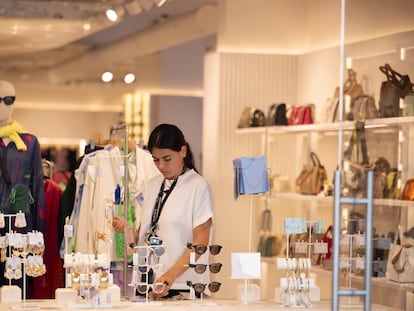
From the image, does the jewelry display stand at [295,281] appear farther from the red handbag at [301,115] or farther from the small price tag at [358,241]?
the red handbag at [301,115]

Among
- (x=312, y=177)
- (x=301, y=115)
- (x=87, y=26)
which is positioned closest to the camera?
(x=312, y=177)

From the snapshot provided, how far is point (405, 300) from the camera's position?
5.80 meters

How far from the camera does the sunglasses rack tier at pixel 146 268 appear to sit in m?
4.98

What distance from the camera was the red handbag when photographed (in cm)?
874

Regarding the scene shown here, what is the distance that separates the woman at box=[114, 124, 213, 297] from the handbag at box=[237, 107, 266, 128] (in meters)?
3.88

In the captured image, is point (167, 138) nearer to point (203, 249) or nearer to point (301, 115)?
point (203, 249)

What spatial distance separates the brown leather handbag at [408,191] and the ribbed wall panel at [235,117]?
3.14m

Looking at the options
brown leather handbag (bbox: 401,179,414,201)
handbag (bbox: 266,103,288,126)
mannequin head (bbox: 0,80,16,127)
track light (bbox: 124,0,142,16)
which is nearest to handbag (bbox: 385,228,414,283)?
brown leather handbag (bbox: 401,179,414,201)

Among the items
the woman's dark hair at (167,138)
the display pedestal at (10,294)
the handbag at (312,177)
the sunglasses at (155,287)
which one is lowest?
the display pedestal at (10,294)

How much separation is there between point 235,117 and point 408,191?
343 cm

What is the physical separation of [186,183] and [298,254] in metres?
0.68

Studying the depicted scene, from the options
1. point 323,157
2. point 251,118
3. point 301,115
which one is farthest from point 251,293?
point 251,118

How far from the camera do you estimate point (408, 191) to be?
21.2 feet

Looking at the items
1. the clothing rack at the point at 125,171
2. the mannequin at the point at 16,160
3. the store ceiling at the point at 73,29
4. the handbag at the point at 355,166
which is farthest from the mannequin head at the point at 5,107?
the store ceiling at the point at 73,29
